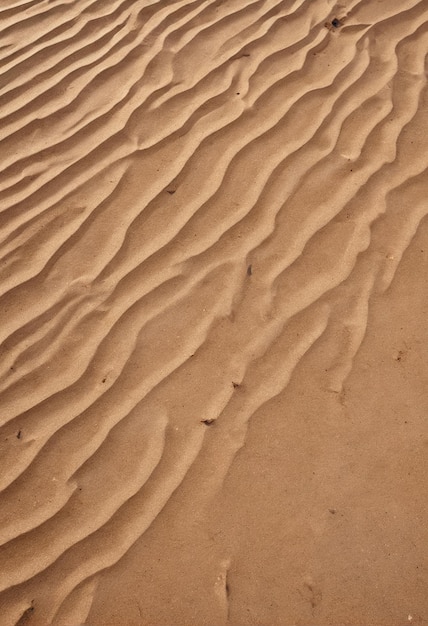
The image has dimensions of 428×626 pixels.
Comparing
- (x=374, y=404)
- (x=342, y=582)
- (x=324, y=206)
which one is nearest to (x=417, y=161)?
(x=324, y=206)

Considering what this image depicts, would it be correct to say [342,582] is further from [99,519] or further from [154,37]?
[154,37]

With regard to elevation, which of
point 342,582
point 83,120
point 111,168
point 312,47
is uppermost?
point 83,120

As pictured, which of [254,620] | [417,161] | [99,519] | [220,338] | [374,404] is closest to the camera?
[254,620]

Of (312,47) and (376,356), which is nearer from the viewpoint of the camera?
(376,356)

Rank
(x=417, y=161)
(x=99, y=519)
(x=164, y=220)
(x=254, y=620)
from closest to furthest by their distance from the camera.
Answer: (x=254, y=620), (x=99, y=519), (x=164, y=220), (x=417, y=161)

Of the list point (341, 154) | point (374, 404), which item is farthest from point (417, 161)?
point (374, 404)

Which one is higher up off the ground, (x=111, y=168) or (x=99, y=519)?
(x=111, y=168)
